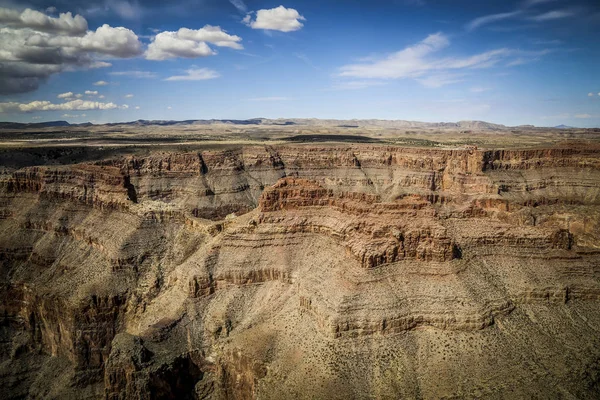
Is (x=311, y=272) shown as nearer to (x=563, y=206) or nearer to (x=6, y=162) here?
(x=563, y=206)

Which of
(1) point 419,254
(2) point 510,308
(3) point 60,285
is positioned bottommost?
(3) point 60,285

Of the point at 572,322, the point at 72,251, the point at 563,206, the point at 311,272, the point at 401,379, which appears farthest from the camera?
the point at 563,206

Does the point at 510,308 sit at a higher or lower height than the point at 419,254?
lower

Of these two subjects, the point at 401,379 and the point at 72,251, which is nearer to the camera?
the point at 401,379

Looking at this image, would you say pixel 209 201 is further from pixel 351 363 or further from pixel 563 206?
pixel 563 206

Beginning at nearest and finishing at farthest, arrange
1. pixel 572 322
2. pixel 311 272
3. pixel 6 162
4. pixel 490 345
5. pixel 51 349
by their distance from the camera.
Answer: pixel 490 345
pixel 572 322
pixel 311 272
pixel 51 349
pixel 6 162

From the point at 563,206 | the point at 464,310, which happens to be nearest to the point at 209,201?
the point at 464,310

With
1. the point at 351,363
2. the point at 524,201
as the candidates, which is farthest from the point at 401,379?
the point at 524,201
